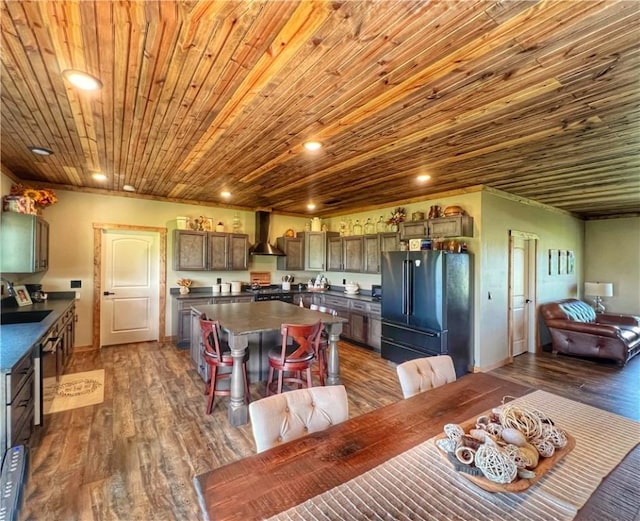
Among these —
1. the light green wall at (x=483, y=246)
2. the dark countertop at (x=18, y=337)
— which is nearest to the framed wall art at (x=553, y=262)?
the light green wall at (x=483, y=246)

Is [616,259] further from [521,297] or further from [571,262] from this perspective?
[521,297]

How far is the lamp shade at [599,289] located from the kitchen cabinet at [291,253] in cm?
626

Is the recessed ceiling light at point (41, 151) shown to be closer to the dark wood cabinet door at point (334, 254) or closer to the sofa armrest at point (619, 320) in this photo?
the dark wood cabinet door at point (334, 254)

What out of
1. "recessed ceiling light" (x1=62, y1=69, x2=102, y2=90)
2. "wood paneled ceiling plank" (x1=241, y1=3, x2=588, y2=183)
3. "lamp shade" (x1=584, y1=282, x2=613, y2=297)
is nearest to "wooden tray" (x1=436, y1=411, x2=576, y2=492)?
"wood paneled ceiling plank" (x1=241, y1=3, x2=588, y2=183)

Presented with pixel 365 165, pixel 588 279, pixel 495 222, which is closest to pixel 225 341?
Result: pixel 365 165

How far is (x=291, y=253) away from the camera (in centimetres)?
710

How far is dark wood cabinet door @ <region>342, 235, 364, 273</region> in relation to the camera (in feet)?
20.5

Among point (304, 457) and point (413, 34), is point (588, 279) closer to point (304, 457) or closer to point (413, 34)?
point (413, 34)

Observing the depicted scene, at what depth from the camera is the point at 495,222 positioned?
475 cm

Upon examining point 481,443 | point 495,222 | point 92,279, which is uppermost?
point 495,222

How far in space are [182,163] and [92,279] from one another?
9.65 ft

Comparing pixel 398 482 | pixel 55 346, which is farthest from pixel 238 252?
pixel 398 482

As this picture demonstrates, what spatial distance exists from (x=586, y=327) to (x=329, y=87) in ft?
19.1

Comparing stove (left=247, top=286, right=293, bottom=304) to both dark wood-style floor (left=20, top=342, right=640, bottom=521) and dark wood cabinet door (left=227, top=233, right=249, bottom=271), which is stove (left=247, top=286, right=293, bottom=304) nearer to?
dark wood cabinet door (left=227, top=233, right=249, bottom=271)
